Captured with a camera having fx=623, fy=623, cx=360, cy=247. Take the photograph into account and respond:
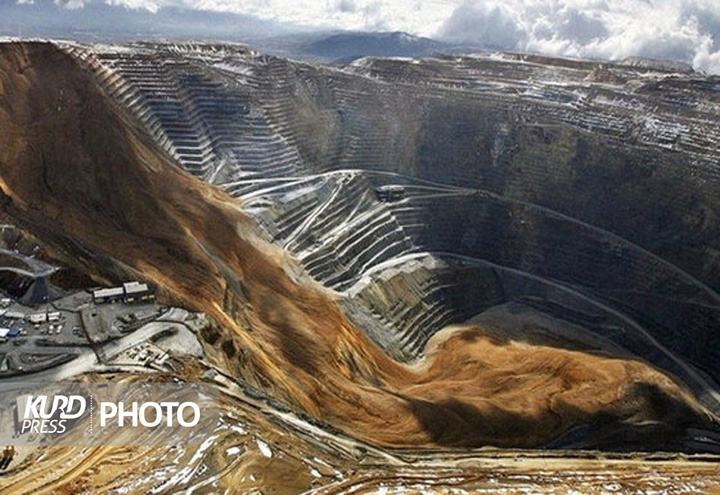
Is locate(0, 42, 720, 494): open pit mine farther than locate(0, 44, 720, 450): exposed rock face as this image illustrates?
No

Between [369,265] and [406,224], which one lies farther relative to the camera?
[406,224]

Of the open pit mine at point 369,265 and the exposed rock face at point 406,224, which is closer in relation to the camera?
the open pit mine at point 369,265

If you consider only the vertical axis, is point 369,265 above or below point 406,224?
below

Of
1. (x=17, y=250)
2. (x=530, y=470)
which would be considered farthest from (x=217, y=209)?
(x=530, y=470)
